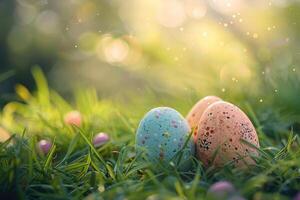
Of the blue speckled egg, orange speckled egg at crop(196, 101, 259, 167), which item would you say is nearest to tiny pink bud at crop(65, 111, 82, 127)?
the blue speckled egg

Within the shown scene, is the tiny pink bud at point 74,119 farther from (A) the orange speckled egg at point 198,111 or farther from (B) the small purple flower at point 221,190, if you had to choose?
(B) the small purple flower at point 221,190

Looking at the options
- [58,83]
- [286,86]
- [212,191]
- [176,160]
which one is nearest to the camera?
[212,191]

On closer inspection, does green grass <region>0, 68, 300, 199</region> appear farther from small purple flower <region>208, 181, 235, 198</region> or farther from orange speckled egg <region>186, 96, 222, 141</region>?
orange speckled egg <region>186, 96, 222, 141</region>

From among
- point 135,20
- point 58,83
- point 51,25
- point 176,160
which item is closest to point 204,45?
point 135,20

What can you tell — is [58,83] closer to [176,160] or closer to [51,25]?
[51,25]

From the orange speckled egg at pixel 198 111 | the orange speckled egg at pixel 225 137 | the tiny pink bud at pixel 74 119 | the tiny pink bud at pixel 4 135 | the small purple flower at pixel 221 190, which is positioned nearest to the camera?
the small purple flower at pixel 221 190

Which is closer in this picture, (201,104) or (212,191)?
(212,191)

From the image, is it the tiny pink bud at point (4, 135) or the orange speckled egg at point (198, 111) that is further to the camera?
the tiny pink bud at point (4, 135)

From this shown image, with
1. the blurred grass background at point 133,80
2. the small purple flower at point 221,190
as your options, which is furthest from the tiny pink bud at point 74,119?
the small purple flower at point 221,190
